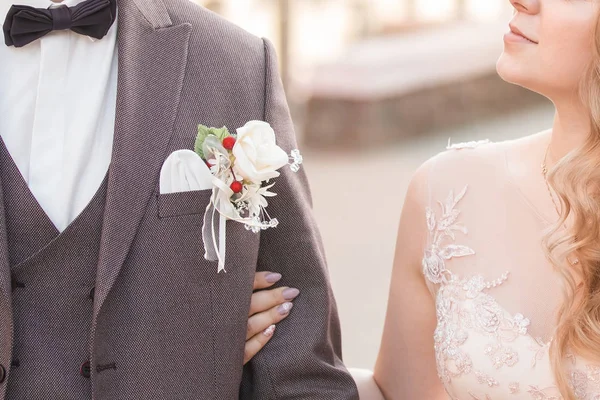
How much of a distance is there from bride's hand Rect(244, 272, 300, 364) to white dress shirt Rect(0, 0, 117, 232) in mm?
443

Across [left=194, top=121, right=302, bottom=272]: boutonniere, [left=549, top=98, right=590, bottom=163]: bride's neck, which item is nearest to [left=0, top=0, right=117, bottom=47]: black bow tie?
[left=194, top=121, right=302, bottom=272]: boutonniere

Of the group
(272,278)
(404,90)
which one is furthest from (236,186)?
(404,90)

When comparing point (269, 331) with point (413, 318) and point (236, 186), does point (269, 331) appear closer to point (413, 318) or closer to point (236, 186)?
point (236, 186)

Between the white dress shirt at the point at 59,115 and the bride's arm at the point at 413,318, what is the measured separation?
885mm

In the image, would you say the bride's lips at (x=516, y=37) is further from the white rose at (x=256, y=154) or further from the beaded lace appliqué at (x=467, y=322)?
the white rose at (x=256, y=154)

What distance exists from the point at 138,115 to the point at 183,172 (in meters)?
0.15

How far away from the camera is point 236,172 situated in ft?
6.01

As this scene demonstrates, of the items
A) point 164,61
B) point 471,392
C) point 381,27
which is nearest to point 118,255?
point 164,61

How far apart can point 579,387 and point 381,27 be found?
10.6m

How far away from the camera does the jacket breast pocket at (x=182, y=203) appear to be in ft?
6.06

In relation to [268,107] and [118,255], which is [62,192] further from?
[268,107]

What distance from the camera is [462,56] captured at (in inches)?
444

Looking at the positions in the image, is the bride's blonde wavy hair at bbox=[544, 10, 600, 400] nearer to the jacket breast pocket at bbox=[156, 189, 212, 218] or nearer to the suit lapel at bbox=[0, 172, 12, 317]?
the jacket breast pocket at bbox=[156, 189, 212, 218]

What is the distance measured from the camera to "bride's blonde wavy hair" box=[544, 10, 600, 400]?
6.44 ft
